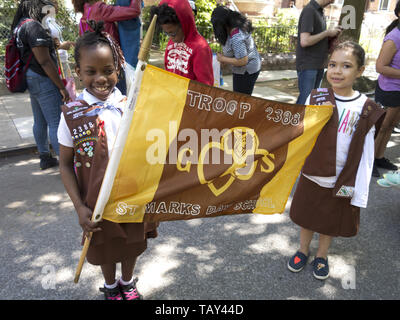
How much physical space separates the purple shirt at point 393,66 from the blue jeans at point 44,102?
384 cm

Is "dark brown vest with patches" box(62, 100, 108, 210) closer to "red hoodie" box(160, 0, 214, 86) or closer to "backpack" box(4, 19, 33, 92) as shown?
"red hoodie" box(160, 0, 214, 86)

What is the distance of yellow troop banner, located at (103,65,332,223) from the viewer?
1703 mm

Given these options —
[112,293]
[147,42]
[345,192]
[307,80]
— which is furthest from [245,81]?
[147,42]

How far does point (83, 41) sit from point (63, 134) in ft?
1.64

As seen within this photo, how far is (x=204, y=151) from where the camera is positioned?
6.19ft

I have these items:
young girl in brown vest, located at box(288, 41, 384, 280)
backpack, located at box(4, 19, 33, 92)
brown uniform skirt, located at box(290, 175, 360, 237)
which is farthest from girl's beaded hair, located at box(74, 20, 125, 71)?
backpack, located at box(4, 19, 33, 92)

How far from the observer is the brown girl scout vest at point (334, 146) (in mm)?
2221

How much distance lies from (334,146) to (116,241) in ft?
5.09

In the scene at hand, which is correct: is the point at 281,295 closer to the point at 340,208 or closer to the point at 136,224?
the point at 340,208

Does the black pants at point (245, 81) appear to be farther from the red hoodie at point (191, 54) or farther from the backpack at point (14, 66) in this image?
the backpack at point (14, 66)

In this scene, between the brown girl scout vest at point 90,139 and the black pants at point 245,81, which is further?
the black pants at point 245,81

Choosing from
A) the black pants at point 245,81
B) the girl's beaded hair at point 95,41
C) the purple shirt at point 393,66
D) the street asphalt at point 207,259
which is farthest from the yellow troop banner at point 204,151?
the black pants at point 245,81

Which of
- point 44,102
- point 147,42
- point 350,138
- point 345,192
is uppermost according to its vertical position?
point 147,42

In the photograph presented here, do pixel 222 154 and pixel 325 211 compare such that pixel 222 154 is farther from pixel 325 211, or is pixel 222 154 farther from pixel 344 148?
pixel 325 211
